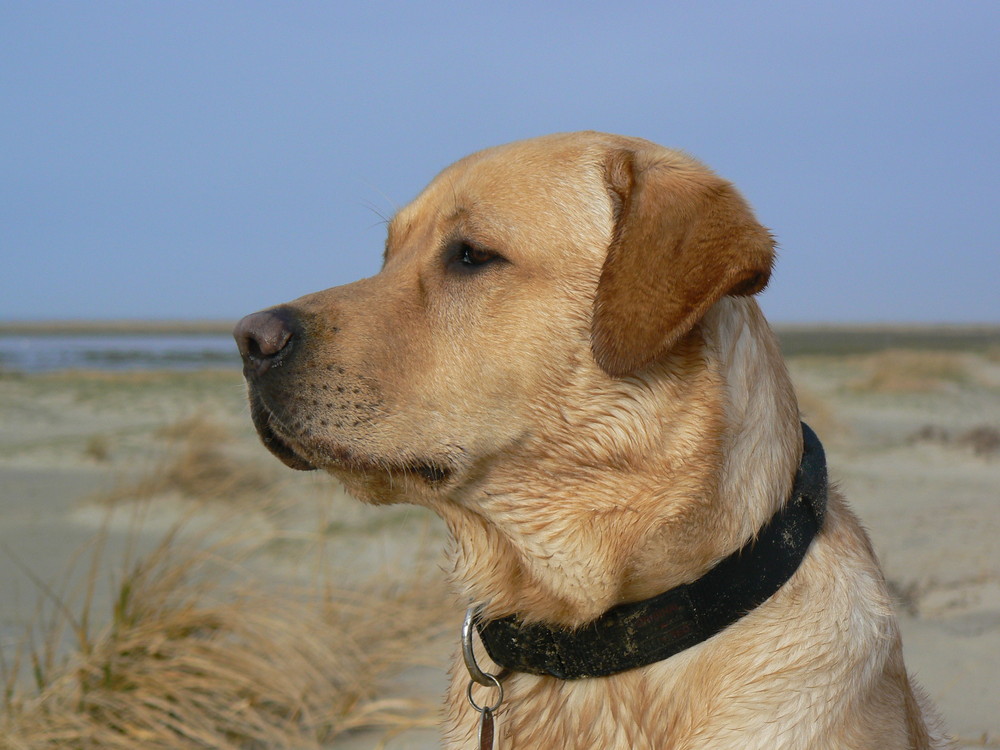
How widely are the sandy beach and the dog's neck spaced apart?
2.04 feet

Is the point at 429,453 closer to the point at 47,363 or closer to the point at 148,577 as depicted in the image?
the point at 148,577

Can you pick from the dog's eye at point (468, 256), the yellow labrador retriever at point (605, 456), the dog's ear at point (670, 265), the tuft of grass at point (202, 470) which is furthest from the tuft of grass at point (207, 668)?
the tuft of grass at point (202, 470)

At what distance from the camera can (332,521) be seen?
329 inches

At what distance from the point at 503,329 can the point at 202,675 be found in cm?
262

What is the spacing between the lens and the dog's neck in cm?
223

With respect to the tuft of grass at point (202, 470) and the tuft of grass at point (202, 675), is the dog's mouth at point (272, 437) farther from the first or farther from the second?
the tuft of grass at point (202, 470)

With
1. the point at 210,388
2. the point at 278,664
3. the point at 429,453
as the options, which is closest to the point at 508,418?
the point at 429,453

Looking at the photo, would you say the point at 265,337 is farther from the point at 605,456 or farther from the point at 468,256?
the point at 605,456

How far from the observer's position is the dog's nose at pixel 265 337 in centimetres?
236

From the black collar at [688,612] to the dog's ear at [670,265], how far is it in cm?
52

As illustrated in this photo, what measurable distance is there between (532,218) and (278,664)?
261 centimetres

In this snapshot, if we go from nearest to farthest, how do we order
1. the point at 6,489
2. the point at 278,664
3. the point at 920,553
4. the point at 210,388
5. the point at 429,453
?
the point at 429,453 < the point at 278,664 < the point at 920,553 < the point at 6,489 < the point at 210,388

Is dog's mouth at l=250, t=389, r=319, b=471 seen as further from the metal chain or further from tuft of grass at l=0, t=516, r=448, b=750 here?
tuft of grass at l=0, t=516, r=448, b=750

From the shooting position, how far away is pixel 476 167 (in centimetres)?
272
